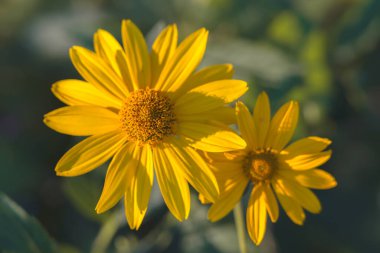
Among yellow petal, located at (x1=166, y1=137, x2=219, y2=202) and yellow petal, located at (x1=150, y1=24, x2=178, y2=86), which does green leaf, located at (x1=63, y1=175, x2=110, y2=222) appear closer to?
yellow petal, located at (x1=166, y1=137, x2=219, y2=202)

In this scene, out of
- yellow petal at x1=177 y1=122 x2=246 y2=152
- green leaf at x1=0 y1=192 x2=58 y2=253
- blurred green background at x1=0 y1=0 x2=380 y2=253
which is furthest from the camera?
blurred green background at x1=0 y1=0 x2=380 y2=253

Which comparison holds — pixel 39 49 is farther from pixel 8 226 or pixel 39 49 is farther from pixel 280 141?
pixel 280 141

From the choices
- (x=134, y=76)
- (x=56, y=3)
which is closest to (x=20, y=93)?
(x=56, y=3)

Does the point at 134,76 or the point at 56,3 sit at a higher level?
the point at 56,3

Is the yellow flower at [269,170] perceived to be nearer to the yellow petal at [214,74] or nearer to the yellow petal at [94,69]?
the yellow petal at [214,74]

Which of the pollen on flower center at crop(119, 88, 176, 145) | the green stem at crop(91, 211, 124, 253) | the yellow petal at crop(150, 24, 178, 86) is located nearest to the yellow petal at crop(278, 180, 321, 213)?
the pollen on flower center at crop(119, 88, 176, 145)
